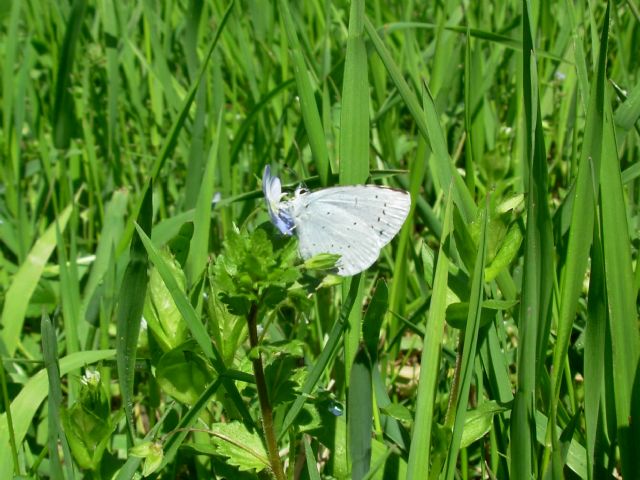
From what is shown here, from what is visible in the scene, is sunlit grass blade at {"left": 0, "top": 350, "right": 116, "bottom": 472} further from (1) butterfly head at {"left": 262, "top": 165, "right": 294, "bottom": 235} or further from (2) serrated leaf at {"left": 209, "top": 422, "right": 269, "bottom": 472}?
(1) butterfly head at {"left": 262, "top": 165, "right": 294, "bottom": 235}

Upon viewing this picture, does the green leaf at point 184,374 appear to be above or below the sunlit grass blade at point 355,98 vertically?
below

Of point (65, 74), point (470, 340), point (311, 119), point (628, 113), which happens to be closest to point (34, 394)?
point (311, 119)

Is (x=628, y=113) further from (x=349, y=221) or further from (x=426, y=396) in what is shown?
(x=426, y=396)

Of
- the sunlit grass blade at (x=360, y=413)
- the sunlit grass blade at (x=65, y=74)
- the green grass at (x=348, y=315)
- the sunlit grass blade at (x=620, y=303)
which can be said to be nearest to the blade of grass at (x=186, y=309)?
the green grass at (x=348, y=315)

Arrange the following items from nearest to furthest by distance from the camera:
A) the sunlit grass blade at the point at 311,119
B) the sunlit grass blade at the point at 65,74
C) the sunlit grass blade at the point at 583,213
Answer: the sunlit grass blade at the point at 583,213, the sunlit grass blade at the point at 311,119, the sunlit grass blade at the point at 65,74

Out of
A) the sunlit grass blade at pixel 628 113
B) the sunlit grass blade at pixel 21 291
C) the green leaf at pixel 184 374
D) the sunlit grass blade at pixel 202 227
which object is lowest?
the sunlit grass blade at pixel 21 291

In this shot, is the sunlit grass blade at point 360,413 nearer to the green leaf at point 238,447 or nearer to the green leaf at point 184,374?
the green leaf at point 238,447

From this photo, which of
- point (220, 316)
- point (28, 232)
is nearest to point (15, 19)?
point (28, 232)
